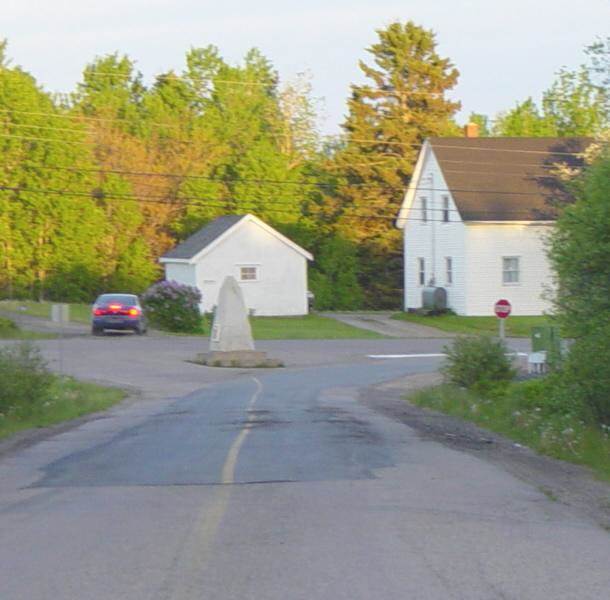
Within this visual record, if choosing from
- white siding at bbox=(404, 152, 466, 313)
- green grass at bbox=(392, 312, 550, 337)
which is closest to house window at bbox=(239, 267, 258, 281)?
white siding at bbox=(404, 152, 466, 313)

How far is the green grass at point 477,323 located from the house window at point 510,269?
1.93m

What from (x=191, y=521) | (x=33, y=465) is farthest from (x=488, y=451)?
(x=191, y=521)

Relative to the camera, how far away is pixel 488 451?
1750 centimetres

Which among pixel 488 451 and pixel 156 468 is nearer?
pixel 156 468

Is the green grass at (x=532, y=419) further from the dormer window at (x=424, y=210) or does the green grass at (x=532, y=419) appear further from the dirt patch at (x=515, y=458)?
the dormer window at (x=424, y=210)

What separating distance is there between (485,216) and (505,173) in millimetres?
4030

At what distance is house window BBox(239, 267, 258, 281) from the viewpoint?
63000 mm

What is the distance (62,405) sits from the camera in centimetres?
2506

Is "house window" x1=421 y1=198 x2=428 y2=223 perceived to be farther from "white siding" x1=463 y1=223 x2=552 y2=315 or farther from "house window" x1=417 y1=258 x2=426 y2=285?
"white siding" x1=463 y1=223 x2=552 y2=315

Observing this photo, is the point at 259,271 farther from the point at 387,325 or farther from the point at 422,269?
the point at 422,269

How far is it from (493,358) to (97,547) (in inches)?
759

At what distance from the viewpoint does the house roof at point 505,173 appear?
190 ft

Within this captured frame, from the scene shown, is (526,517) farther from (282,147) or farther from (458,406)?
(282,147)

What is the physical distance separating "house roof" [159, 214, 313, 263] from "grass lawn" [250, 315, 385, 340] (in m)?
4.13
